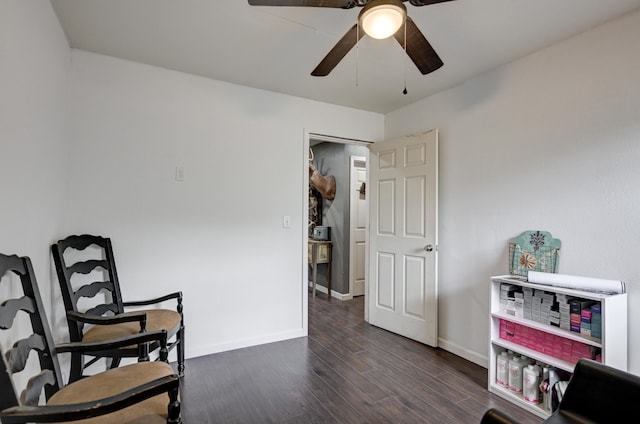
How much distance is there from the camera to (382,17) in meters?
1.33

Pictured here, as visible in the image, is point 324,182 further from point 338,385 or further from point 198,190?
point 338,385

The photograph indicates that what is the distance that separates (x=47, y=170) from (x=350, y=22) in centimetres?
202

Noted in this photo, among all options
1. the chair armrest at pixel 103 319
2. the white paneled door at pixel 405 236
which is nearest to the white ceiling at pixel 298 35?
the white paneled door at pixel 405 236

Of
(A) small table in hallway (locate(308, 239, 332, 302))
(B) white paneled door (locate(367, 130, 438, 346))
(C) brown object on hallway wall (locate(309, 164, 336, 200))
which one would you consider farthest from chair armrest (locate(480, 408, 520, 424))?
(C) brown object on hallway wall (locate(309, 164, 336, 200))

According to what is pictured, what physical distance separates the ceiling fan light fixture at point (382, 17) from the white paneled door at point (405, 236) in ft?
5.76

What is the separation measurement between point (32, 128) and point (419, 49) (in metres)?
2.04

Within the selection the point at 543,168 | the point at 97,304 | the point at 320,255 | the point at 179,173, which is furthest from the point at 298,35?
the point at 320,255

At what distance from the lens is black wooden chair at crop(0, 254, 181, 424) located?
98cm

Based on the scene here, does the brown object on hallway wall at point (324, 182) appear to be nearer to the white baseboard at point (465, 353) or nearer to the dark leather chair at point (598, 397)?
the white baseboard at point (465, 353)

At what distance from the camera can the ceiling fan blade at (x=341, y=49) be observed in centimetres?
155

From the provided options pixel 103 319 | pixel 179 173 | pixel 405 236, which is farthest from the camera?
pixel 405 236

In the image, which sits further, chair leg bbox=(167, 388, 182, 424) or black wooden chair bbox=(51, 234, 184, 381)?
black wooden chair bbox=(51, 234, 184, 381)

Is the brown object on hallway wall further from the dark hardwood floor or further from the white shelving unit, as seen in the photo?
the white shelving unit

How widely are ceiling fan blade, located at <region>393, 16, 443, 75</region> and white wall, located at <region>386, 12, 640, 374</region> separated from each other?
104cm
